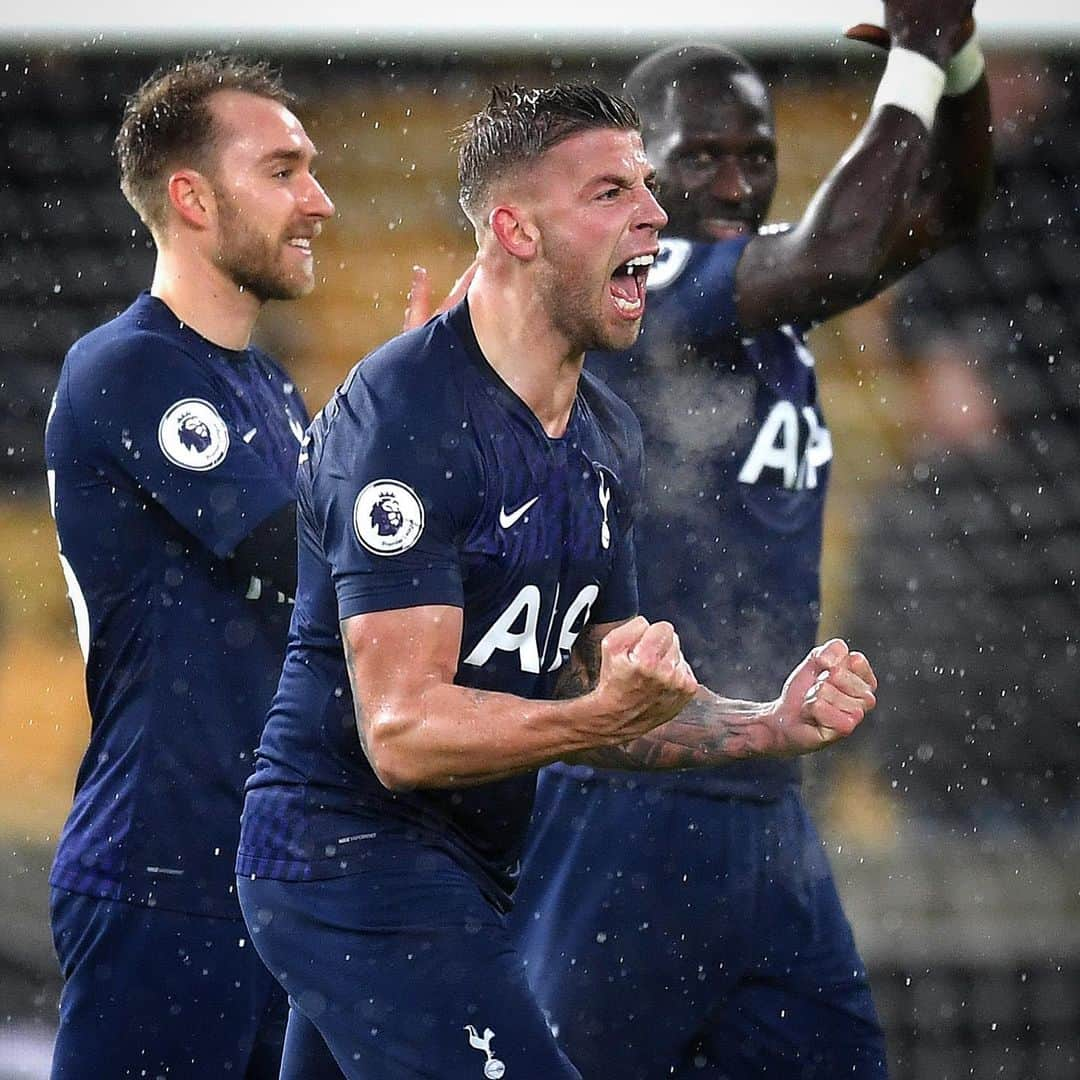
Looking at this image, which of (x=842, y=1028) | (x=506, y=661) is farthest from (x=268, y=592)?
(x=842, y=1028)

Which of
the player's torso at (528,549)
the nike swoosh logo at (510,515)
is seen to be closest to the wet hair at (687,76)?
the player's torso at (528,549)

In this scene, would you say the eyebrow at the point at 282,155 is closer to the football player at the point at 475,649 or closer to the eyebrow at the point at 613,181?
the football player at the point at 475,649

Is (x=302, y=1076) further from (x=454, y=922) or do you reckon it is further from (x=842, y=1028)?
(x=842, y=1028)

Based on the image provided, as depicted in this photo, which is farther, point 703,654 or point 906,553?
point 906,553

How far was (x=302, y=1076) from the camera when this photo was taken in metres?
2.85

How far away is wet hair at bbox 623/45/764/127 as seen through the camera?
407cm

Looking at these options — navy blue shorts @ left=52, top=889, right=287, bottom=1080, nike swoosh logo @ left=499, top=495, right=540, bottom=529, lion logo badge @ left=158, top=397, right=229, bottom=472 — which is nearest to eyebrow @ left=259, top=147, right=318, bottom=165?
lion logo badge @ left=158, top=397, right=229, bottom=472

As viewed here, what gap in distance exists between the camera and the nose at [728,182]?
405cm

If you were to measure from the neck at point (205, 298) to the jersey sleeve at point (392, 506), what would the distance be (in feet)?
3.18

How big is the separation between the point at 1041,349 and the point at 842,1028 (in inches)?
192

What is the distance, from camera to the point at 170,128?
12.6 ft

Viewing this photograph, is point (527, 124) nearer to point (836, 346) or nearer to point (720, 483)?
point (720, 483)

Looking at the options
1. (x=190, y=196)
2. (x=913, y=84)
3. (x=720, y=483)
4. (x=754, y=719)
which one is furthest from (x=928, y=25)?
(x=754, y=719)

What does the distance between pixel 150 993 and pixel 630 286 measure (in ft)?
4.78
